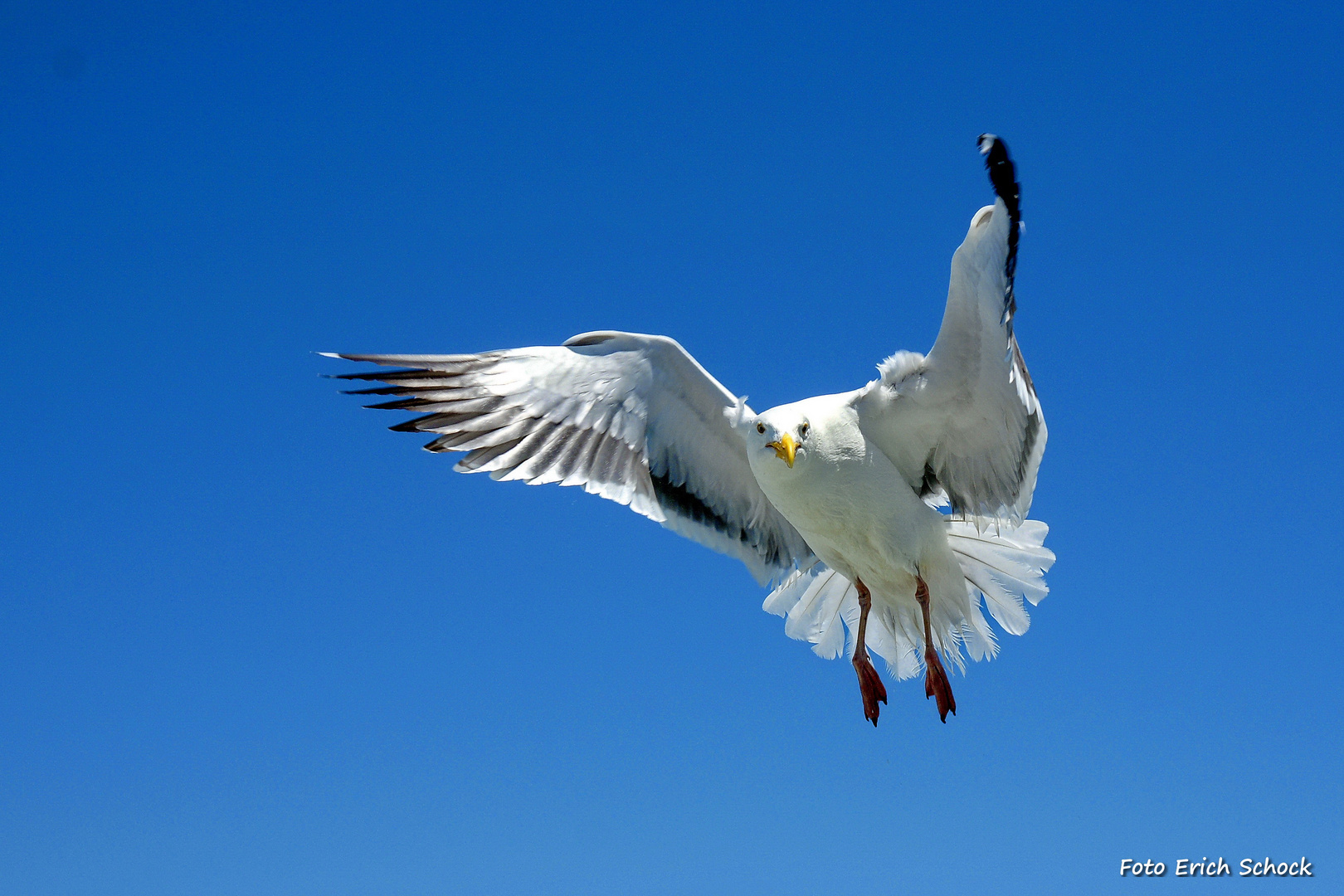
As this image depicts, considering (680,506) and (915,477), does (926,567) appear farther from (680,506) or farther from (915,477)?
(680,506)

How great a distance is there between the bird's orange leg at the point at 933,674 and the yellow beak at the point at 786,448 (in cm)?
142

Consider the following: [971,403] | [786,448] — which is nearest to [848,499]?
[786,448]

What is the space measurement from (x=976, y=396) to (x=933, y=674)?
69.5 inches

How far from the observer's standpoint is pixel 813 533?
7113 millimetres

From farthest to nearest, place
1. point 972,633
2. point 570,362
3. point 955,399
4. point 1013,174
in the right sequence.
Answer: point 972,633 < point 570,362 < point 955,399 < point 1013,174

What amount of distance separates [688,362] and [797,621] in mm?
2247

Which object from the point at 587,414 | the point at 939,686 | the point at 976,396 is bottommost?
the point at 939,686

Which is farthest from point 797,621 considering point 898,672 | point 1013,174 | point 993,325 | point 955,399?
point 1013,174

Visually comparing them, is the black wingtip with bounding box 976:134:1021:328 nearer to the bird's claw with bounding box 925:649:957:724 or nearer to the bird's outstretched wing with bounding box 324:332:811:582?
the bird's outstretched wing with bounding box 324:332:811:582

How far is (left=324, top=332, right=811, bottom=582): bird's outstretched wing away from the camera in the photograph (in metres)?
7.36

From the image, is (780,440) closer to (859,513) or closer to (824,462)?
(824,462)

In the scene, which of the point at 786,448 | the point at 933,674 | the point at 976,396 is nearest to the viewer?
the point at 786,448

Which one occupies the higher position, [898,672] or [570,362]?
[570,362]

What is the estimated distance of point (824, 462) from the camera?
6.77m
